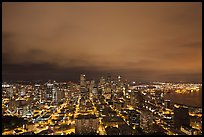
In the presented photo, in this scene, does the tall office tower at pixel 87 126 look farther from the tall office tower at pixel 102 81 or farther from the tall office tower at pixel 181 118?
the tall office tower at pixel 102 81

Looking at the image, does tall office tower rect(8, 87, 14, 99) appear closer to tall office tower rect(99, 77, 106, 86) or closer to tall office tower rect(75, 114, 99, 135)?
tall office tower rect(75, 114, 99, 135)

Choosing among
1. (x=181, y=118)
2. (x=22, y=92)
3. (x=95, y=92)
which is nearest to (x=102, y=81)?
(x=95, y=92)

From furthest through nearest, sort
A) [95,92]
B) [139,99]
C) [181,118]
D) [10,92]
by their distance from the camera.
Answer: [95,92]
[139,99]
[10,92]
[181,118]

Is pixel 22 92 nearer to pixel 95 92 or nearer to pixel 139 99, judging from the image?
pixel 95 92

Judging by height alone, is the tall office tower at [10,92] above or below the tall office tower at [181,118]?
above

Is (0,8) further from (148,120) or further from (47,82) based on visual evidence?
(47,82)

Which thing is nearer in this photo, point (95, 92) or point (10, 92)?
point (10, 92)

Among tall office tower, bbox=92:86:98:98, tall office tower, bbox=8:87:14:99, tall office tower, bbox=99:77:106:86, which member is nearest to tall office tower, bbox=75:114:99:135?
tall office tower, bbox=8:87:14:99

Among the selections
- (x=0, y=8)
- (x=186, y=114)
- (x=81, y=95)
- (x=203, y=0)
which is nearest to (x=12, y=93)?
(x=81, y=95)

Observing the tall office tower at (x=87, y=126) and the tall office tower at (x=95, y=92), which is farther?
the tall office tower at (x=95, y=92)

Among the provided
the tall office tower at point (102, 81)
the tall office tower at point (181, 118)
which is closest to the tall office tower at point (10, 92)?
the tall office tower at point (102, 81)

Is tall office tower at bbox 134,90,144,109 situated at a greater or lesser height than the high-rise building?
lesser

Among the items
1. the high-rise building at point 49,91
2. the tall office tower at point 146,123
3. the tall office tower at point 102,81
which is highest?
the tall office tower at point 102,81
